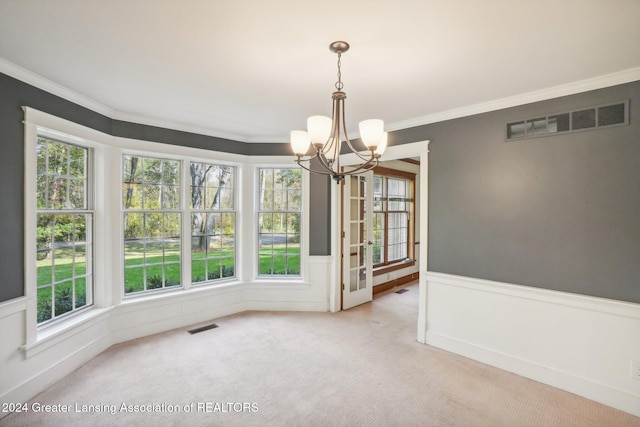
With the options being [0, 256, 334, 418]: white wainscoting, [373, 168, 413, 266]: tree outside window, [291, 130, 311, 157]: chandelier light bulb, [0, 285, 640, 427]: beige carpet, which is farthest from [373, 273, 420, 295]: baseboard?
[291, 130, 311, 157]: chandelier light bulb

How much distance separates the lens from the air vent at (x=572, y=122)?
2.41 m

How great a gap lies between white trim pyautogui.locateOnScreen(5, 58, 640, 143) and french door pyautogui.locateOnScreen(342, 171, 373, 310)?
1235 millimetres

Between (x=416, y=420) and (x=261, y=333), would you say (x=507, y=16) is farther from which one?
(x=261, y=333)

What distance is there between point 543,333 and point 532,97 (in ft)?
7.23

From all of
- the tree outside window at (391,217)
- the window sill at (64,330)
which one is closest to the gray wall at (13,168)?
the window sill at (64,330)

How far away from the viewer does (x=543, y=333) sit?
2.74 metres

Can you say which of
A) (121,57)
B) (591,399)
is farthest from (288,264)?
(591,399)

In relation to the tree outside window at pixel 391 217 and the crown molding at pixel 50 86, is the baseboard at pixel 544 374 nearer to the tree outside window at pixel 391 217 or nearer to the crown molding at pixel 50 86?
the tree outside window at pixel 391 217

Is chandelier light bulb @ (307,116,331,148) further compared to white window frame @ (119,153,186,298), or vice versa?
white window frame @ (119,153,186,298)

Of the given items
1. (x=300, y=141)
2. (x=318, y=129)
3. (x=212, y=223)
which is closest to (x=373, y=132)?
(x=318, y=129)

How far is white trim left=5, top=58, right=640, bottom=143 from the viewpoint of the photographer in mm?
2344

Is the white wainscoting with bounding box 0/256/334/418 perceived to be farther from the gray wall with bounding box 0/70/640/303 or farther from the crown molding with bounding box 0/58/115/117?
the crown molding with bounding box 0/58/115/117

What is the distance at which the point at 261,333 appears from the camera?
3.66 meters

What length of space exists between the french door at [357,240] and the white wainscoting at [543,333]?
1.42 meters
